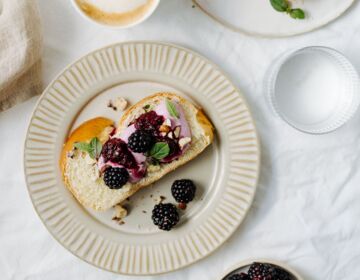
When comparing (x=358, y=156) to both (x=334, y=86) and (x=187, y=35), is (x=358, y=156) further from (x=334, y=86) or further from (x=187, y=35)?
(x=187, y=35)

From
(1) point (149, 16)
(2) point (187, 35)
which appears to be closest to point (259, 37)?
(2) point (187, 35)

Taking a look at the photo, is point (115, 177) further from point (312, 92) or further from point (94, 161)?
point (312, 92)

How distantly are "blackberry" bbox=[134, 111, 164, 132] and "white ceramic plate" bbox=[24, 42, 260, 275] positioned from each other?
0.33 feet

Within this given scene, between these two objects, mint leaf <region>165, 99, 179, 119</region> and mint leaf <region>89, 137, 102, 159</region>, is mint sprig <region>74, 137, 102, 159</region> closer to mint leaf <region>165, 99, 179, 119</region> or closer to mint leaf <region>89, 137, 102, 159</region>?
mint leaf <region>89, 137, 102, 159</region>

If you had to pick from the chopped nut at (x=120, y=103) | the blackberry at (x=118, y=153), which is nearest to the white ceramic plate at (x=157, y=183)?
the chopped nut at (x=120, y=103)

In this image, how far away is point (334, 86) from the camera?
1319 millimetres

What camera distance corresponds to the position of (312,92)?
4.32 ft

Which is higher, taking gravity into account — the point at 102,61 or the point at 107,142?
the point at 102,61

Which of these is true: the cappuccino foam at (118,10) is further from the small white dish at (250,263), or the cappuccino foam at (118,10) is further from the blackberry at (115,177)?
the small white dish at (250,263)

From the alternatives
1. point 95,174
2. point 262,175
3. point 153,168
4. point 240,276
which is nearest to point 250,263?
point 240,276

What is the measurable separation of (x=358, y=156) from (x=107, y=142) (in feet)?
2.25

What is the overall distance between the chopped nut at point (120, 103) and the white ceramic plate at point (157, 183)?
2cm

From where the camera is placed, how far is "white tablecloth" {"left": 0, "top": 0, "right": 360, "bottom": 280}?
1322mm

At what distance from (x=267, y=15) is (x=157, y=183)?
53 centimetres
